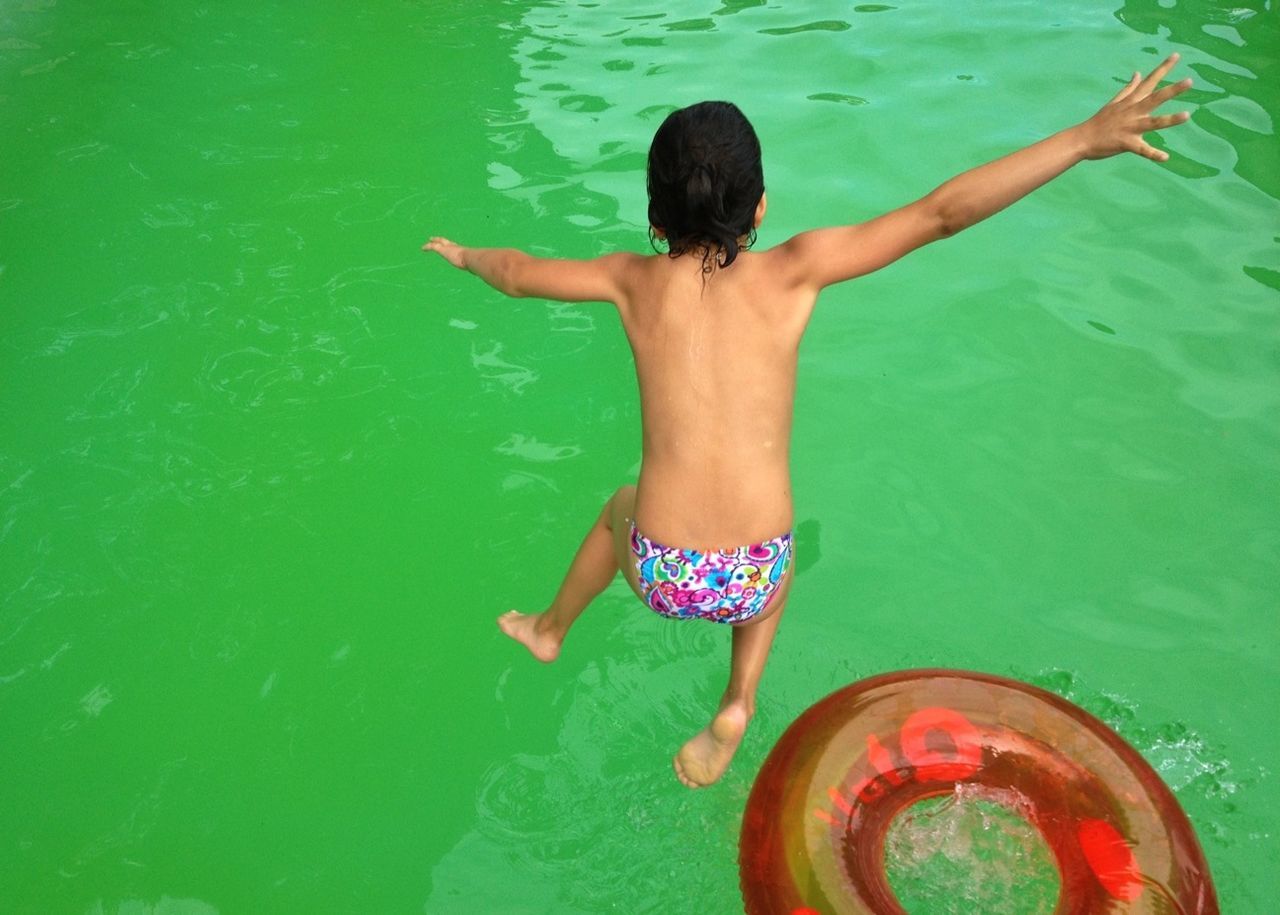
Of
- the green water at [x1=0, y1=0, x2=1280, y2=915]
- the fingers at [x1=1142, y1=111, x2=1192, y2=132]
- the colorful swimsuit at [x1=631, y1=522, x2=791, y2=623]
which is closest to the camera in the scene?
the fingers at [x1=1142, y1=111, x2=1192, y2=132]

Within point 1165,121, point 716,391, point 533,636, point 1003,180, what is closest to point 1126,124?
point 1165,121

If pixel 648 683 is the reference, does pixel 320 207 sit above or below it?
above

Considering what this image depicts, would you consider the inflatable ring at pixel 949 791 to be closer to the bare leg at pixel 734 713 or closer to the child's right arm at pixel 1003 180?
the bare leg at pixel 734 713

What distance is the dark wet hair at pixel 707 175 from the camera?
244 cm

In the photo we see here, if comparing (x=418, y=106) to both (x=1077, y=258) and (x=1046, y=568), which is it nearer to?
(x=1077, y=258)

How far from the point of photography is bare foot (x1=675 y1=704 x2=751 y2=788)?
2.81m

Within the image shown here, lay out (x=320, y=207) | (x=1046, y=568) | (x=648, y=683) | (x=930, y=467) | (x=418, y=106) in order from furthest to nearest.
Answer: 1. (x=418, y=106)
2. (x=320, y=207)
3. (x=930, y=467)
4. (x=1046, y=568)
5. (x=648, y=683)

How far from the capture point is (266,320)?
490 cm

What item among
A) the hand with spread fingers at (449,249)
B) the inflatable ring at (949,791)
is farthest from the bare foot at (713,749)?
the hand with spread fingers at (449,249)

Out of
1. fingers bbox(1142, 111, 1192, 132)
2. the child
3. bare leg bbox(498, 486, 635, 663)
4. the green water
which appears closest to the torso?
the child

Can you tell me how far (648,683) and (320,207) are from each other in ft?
10.4

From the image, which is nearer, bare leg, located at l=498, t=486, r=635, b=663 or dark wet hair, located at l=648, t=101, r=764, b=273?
dark wet hair, located at l=648, t=101, r=764, b=273

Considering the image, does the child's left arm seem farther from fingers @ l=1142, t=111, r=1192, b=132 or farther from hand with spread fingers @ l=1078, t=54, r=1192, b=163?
fingers @ l=1142, t=111, r=1192, b=132

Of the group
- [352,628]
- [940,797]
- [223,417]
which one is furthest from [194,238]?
[940,797]
